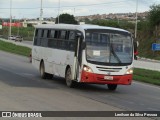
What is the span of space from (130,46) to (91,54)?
1.71 meters

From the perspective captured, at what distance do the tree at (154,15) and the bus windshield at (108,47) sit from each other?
2305 inches

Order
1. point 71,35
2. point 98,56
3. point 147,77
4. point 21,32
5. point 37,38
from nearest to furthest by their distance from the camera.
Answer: point 98,56
point 71,35
point 37,38
point 147,77
point 21,32

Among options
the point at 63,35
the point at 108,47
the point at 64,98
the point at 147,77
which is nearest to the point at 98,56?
the point at 108,47

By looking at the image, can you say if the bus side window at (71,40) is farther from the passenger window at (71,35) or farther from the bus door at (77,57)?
the bus door at (77,57)

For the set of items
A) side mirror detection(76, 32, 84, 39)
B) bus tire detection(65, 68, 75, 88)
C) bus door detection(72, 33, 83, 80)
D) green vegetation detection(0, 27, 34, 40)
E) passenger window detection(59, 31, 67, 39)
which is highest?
side mirror detection(76, 32, 84, 39)

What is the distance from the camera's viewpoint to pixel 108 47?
19266 mm

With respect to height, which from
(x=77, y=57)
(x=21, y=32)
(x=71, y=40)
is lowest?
(x=21, y=32)

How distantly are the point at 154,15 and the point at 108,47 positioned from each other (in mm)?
59729

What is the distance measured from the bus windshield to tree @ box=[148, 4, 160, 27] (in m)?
58.5

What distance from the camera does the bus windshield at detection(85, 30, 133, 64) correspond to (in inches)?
751

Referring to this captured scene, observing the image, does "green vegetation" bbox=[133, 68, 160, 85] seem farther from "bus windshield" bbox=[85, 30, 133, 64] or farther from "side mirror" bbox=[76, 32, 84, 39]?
"side mirror" bbox=[76, 32, 84, 39]

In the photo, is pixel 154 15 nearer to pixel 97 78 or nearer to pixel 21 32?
pixel 97 78

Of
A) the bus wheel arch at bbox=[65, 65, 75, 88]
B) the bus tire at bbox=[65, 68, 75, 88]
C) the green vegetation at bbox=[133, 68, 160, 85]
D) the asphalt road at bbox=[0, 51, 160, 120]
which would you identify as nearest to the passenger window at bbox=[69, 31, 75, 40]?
the bus wheel arch at bbox=[65, 65, 75, 88]

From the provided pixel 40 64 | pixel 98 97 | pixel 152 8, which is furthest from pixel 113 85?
pixel 152 8
